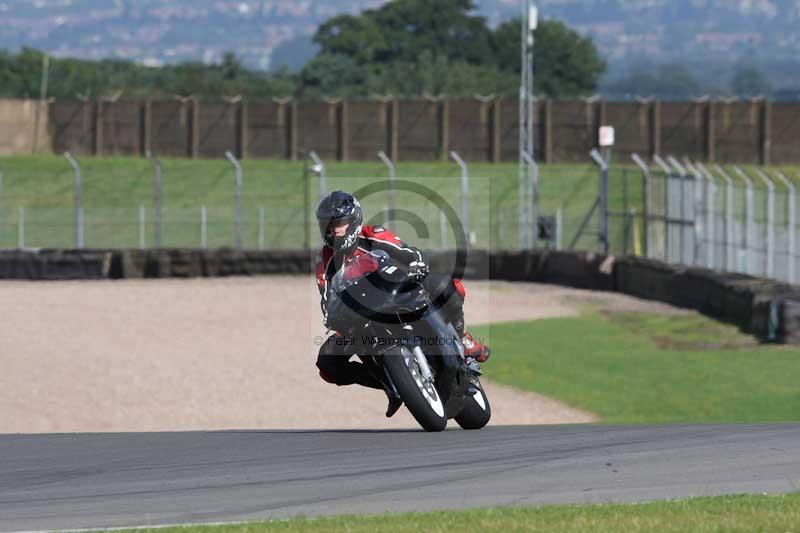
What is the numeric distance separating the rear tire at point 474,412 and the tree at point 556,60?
97694 millimetres

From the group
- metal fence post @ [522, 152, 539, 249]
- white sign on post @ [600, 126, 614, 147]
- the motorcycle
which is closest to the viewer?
the motorcycle

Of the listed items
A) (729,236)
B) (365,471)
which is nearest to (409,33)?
(729,236)

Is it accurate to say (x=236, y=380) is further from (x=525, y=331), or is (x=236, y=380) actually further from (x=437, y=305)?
(x=437, y=305)

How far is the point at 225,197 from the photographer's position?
54.5 meters

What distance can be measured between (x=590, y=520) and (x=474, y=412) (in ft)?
12.9

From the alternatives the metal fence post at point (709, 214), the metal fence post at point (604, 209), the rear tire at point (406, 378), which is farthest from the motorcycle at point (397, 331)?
the metal fence post at point (604, 209)

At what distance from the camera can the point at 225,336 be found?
25156 millimetres

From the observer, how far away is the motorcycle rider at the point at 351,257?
1041 centimetres

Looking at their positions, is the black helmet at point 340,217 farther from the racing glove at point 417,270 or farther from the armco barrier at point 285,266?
the armco barrier at point 285,266

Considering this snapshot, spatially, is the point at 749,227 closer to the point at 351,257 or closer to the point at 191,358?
the point at 191,358

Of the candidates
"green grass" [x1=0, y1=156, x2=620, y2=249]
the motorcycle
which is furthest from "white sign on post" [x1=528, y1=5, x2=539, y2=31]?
the motorcycle

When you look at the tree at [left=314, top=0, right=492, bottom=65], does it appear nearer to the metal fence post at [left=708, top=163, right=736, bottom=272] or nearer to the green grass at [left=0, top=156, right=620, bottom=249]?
the green grass at [left=0, top=156, right=620, bottom=249]

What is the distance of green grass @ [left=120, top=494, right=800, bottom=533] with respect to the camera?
298 inches

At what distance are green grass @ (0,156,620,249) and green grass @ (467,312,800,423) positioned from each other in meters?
12.9
